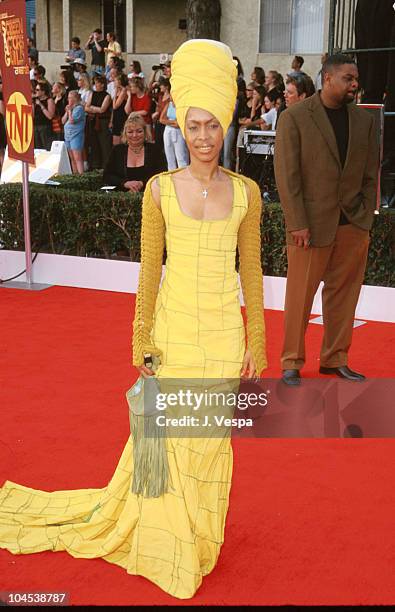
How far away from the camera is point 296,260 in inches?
227

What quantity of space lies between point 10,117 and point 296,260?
3.94 meters

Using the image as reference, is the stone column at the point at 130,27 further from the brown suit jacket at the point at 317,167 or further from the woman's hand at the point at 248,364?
the woman's hand at the point at 248,364

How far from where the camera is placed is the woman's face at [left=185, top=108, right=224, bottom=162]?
306 cm

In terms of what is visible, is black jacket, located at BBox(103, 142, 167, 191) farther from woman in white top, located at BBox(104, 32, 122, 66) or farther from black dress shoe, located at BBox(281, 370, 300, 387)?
woman in white top, located at BBox(104, 32, 122, 66)

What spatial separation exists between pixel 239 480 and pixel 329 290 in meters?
2.02

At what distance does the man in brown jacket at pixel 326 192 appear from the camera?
556 centimetres

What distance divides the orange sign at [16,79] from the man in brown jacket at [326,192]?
338cm

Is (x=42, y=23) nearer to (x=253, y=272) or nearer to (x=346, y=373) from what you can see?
(x=346, y=373)

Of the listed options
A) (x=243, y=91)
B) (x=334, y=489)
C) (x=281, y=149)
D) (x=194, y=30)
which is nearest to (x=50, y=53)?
(x=194, y=30)

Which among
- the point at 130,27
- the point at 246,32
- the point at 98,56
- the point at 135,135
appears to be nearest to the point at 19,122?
the point at 135,135

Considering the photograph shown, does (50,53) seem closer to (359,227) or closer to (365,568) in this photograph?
(359,227)

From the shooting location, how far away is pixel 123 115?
1470 centimetres

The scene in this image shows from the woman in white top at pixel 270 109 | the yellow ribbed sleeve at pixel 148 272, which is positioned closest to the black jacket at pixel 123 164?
the woman in white top at pixel 270 109

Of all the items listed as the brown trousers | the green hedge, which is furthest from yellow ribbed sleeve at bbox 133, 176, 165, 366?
the green hedge
